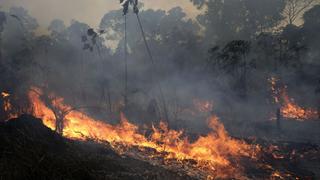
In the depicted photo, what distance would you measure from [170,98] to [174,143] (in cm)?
1912

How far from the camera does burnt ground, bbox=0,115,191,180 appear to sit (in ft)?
39.1

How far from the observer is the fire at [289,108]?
43.4 m

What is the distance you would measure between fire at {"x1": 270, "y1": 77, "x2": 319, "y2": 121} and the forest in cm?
13

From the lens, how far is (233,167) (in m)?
24.2

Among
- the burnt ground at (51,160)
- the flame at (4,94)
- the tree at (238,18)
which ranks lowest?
the burnt ground at (51,160)

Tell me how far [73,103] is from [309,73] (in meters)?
28.3

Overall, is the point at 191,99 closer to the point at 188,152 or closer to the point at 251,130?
the point at 251,130

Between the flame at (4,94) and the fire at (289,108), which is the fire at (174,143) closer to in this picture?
the flame at (4,94)

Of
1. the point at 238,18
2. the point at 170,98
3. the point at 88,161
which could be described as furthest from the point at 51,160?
the point at 238,18

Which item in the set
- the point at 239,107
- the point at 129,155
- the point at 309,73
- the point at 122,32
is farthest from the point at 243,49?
the point at 122,32

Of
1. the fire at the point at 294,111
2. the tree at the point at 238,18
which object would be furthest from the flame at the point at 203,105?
the tree at the point at 238,18

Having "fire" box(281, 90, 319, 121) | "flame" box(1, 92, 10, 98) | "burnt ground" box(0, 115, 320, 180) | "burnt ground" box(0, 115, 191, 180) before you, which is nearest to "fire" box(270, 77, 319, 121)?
"fire" box(281, 90, 319, 121)

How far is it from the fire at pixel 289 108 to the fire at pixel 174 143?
10729 mm

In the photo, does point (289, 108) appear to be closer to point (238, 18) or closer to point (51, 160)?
point (238, 18)
